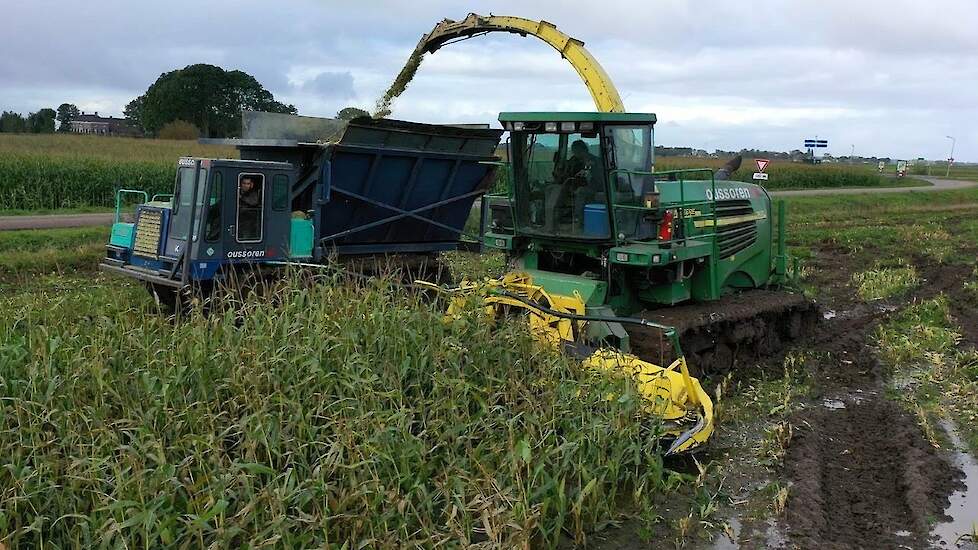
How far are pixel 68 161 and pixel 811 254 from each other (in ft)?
62.2

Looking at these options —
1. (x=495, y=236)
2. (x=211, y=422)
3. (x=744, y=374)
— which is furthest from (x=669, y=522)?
(x=495, y=236)

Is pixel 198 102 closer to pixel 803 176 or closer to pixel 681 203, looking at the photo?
pixel 803 176

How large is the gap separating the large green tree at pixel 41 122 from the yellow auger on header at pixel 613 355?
53090 mm

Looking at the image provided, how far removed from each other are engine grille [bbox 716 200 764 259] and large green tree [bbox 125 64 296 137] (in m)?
48.9

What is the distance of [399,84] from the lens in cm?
1255

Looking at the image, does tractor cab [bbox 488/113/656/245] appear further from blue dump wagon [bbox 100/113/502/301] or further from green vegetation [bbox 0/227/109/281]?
green vegetation [bbox 0/227/109/281]

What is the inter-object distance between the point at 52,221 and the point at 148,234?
32.4 ft

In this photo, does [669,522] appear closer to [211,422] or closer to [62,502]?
[211,422]

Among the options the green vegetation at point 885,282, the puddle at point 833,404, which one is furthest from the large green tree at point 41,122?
the puddle at point 833,404

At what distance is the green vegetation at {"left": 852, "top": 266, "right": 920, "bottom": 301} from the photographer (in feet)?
41.8

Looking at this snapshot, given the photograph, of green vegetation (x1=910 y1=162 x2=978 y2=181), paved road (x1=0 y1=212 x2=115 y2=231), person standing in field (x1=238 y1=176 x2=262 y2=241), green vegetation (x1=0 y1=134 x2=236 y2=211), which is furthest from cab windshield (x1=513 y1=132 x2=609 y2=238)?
green vegetation (x1=910 y1=162 x2=978 y2=181)

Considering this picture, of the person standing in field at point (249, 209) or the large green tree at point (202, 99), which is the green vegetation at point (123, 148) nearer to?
the person standing in field at point (249, 209)

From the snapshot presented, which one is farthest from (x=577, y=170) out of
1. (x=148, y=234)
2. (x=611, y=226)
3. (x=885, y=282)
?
(x=885, y=282)

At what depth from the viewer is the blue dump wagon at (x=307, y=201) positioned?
9070 millimetres
